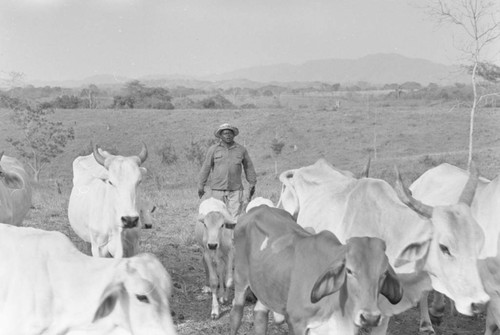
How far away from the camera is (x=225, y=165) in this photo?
8039mm

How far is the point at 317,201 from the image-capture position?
256 inches

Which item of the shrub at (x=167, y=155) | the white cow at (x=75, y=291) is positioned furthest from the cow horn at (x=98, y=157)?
the shrub at (x=167, y=155)

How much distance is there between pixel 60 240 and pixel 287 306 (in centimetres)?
162

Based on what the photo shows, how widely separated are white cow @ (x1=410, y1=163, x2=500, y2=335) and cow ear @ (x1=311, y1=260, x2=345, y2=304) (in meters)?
1.38

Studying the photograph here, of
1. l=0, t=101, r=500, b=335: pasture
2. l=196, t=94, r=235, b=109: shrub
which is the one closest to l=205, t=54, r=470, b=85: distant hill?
l=196, t=94, r=235, b=109: shrub

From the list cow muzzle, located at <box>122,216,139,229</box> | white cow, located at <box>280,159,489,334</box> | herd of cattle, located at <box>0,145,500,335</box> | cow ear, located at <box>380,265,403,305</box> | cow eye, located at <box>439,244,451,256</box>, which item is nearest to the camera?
herd of cattle, located at <box>0,145,500,335</box>

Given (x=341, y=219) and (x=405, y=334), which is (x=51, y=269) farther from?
(x=405, y=334)

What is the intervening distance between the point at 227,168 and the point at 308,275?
12.4 feet

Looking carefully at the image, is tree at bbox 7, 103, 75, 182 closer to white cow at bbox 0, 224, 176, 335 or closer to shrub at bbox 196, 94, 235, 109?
shrub at bbox 196, 94, 235, 109

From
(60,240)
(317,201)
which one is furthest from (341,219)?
(60,240)

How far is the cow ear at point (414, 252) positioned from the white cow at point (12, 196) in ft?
12.6

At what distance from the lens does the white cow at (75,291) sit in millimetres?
3293

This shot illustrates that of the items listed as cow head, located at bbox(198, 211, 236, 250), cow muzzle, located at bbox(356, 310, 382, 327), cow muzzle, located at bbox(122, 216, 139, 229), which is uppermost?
cow muzzle, located at bbox(356, 310, 382, 327)

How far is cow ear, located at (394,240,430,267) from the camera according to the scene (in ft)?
15.6
